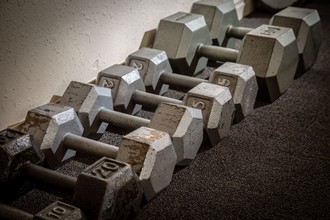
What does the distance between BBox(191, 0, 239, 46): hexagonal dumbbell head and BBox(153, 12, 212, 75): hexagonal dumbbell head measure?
174 mm

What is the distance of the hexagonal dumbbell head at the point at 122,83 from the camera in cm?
181

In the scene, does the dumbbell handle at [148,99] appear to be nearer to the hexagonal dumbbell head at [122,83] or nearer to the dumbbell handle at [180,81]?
the hexagonal dumbbell head at [122,83]

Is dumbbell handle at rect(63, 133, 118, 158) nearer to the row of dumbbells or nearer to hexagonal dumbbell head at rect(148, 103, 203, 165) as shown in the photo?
the row of dumbbells

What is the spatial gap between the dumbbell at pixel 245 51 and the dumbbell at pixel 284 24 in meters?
0.15

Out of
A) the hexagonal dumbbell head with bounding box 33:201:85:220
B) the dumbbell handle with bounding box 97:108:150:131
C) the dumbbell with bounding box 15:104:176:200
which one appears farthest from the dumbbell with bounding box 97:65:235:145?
the hexagonal dumbbell head with bounding box 33:201:85:220

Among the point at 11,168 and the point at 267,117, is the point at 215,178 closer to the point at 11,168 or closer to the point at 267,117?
the point at 267,117

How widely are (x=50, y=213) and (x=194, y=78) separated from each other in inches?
39.4

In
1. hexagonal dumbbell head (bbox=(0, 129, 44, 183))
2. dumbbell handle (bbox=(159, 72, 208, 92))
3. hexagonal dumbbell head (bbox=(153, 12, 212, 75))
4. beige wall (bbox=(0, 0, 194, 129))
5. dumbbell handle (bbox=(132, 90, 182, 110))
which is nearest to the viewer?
hexagonal dumbbell head (bbox=(0, 129, 44, 183))

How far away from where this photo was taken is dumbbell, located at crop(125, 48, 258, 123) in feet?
5.92

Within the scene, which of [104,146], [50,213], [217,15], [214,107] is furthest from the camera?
[217,15]

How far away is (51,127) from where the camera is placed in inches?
59.2

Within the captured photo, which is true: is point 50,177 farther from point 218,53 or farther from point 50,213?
point 218,53

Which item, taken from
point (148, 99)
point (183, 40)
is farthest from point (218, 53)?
point (148, 99)

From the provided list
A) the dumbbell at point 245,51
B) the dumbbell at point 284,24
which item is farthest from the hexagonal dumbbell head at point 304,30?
the dumbbell at point 245,51
